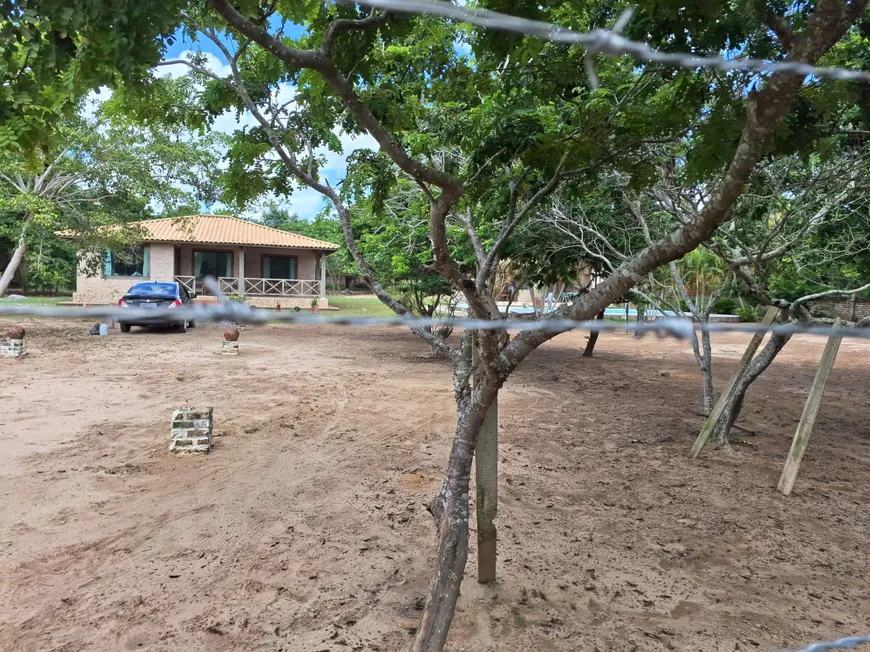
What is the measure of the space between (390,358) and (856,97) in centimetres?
1023

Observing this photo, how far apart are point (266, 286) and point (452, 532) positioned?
86.2ft

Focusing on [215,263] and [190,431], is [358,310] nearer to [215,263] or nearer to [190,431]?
[215,263]

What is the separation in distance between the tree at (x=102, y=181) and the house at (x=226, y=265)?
8.30 metres

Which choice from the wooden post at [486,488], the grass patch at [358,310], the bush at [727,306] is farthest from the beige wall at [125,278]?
the bush at [727,306]

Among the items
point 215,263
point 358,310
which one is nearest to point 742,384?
point 358,310

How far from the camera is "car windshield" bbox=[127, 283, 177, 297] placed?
15.4 meters

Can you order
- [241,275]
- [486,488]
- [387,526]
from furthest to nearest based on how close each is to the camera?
[241,275] < [387,526] < [486,488]

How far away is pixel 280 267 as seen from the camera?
28844 millimetres

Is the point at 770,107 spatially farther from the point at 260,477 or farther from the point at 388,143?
the point at 260,477

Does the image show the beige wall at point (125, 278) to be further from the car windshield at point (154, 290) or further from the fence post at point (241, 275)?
the car windshield at point (154, 290)

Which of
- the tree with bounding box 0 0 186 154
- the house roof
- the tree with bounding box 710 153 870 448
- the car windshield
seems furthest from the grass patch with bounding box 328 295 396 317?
the tree with bounding box 0 0 186 154

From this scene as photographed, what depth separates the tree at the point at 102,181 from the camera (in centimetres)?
1404

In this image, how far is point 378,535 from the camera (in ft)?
13.5

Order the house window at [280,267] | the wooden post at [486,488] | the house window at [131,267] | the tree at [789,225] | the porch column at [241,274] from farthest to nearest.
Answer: the house window at [280,267]
the porch column at [241,274]
the house window at [131,267]
the tree at [789,225]
the wooden post at [486,488]
